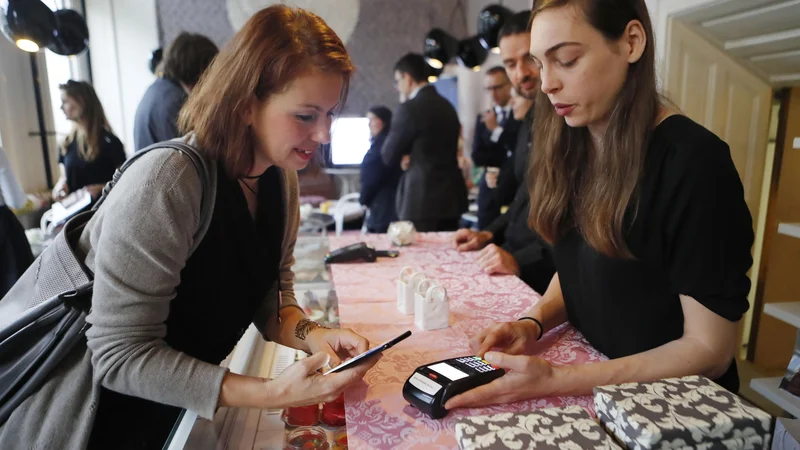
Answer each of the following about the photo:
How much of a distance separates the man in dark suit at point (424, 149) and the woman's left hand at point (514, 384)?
9.05 feet

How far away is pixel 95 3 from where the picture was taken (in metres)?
5.61

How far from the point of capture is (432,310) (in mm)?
1210

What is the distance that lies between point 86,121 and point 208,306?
3347 millimetres

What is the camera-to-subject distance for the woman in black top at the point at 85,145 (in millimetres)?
3684

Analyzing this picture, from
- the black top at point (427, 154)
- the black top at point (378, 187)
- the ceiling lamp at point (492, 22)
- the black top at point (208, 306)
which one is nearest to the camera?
the black top at point (208, 306)

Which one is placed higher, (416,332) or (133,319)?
(133,319)

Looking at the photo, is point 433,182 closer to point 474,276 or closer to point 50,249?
point 474,276

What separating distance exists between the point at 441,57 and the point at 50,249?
4487 mm

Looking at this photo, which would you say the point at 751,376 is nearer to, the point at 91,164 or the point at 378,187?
the point at 378,187

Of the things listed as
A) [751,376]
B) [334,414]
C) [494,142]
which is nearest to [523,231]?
[334,414]

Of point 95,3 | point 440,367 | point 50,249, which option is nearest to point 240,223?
point 50,249

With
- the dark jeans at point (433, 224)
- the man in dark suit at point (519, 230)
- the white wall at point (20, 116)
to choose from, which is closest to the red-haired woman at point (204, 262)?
the man in dark suit at point (519, 230)

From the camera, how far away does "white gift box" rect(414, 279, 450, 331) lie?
3.96 feet

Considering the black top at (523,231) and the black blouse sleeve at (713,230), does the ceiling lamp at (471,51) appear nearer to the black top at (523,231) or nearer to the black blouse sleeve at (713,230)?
the black top at (523,231)
